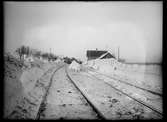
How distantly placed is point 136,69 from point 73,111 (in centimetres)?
1452

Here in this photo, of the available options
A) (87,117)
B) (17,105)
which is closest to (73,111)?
(87,117)

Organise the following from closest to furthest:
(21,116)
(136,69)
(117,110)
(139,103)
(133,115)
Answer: (21,116) → (133,115) → (117,110) → (139,103) → (136,69)

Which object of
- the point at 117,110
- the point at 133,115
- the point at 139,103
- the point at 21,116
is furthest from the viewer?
the point at 139,103

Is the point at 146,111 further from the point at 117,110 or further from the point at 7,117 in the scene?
the point at 7,117

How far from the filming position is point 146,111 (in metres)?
4.62

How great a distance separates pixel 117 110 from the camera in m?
4.73
